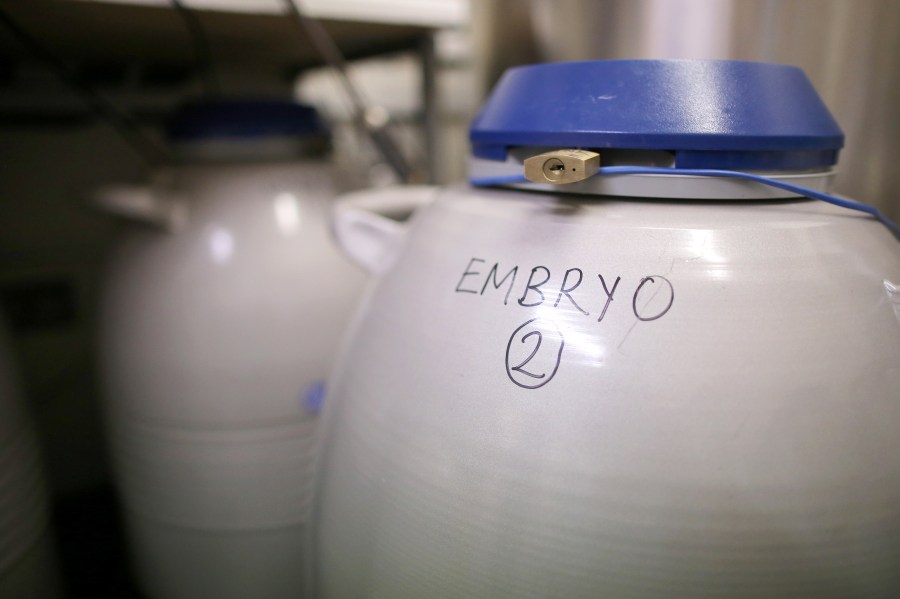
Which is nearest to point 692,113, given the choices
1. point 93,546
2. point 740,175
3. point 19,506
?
point 740,175

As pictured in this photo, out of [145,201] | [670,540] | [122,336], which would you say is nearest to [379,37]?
[145,201]

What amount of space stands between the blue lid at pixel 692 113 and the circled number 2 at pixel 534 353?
102 millimetres

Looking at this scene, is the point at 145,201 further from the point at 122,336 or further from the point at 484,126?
the point at 484,126

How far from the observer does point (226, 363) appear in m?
0.63

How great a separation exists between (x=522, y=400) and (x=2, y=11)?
1.92ft

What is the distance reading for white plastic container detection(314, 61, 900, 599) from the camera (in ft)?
0.92

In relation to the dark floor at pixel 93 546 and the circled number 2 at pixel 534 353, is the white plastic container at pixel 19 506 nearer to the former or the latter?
the dark floor at pixel 93 546

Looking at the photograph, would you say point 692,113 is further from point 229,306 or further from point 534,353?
point 229,306

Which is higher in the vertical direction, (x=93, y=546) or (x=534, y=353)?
(x=534, y=353)

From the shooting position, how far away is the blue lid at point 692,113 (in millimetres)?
316

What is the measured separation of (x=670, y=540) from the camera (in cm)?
28

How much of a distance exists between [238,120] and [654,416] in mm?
569

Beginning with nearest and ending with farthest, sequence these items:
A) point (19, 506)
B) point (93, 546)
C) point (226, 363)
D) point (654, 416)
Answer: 1. point (654, 416)
2. point (19, 506)
3. point (226, 363)
4. point (93, 546)

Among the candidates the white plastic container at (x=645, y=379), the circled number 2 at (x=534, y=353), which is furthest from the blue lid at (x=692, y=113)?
the circled number 2 at (x=534, y=353)
